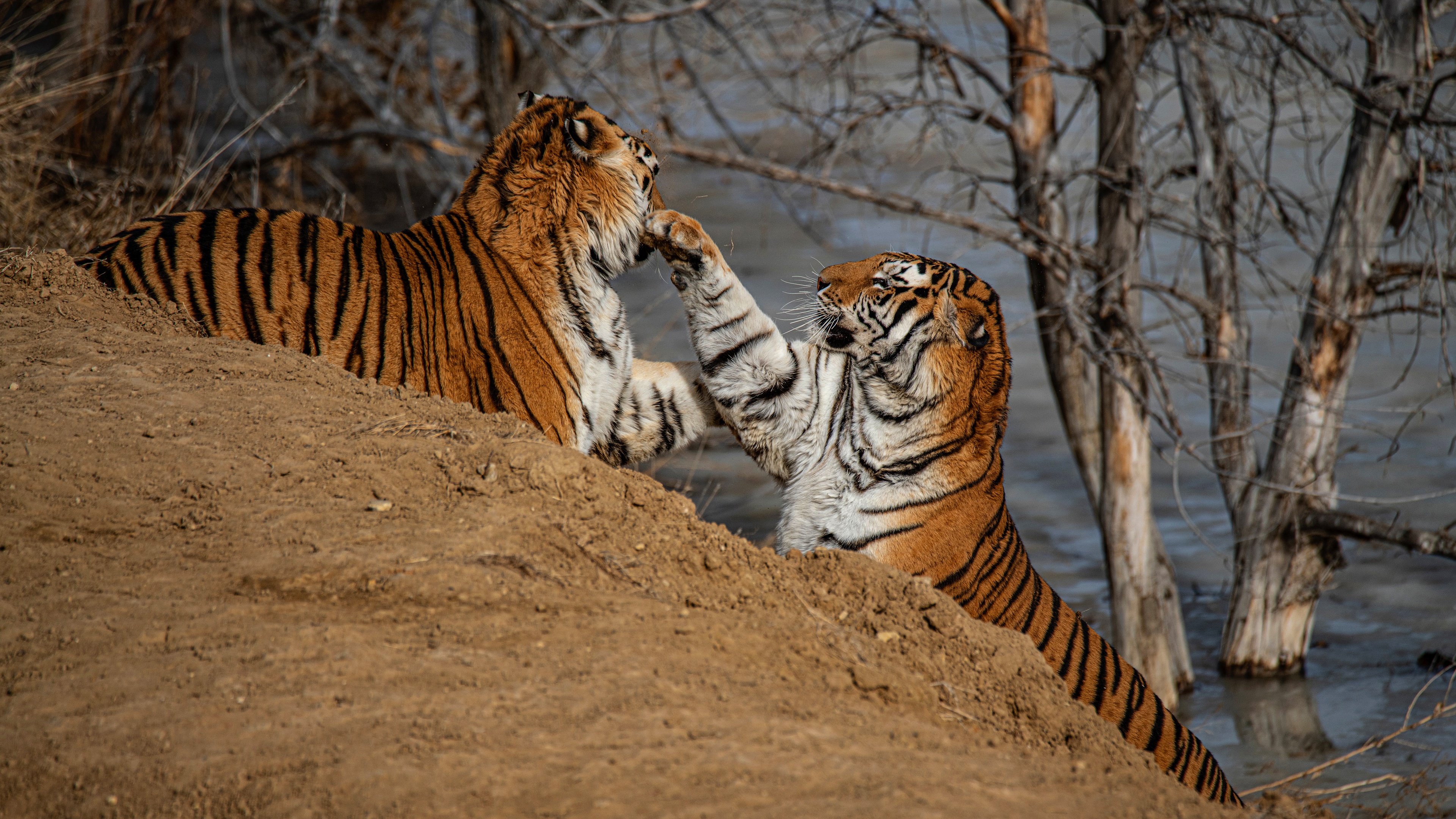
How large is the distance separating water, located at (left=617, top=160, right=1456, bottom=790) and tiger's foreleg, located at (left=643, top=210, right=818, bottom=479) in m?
0.14

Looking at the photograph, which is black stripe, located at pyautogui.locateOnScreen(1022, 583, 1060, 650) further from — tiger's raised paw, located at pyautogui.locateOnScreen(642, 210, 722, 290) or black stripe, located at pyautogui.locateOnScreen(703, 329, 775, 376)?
tiger's raised paw, located at pyautogui.locateOnScreen(642, 210, 722, 290)

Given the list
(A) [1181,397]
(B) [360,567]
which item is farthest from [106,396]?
(A) [1181,397]

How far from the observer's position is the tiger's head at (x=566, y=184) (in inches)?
124

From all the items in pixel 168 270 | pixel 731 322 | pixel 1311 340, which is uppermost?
pixel 1311 340

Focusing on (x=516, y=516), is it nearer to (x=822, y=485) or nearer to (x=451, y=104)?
(x=822, y=485)

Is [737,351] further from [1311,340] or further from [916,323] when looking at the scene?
[1311,340]

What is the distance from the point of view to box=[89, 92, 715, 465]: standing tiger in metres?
2.95

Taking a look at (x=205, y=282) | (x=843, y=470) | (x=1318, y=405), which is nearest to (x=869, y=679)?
(x=843, y=470)

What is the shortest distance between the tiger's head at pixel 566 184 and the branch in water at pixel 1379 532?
3.55 metres

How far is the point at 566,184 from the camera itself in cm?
317

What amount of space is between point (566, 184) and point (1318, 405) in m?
3.45

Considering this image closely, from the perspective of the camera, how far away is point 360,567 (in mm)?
1942

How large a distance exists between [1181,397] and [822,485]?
243 inches

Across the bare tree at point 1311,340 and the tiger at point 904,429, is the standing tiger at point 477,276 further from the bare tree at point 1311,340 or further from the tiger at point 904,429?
the bare tree at point 1311,340
